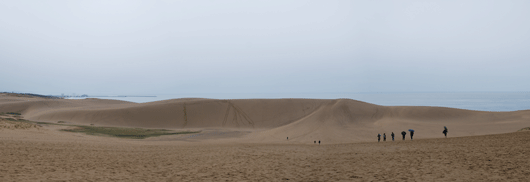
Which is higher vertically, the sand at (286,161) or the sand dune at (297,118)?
the sand dune at (297,118)

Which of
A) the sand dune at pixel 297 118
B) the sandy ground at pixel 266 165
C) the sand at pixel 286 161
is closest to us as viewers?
the sandy ground at pixel 266 165

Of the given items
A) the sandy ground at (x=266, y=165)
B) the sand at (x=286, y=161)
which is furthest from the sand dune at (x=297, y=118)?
the sandy ground at (x=266, y=165)

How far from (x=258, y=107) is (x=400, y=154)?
31033 mm

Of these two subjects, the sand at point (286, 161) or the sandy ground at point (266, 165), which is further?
the sand at point (286, 161)

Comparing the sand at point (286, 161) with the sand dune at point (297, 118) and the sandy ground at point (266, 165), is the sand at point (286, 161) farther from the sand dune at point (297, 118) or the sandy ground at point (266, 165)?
the sand dune at point (297, 118)

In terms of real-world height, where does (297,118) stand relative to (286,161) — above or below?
above

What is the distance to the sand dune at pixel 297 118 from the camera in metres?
26.3

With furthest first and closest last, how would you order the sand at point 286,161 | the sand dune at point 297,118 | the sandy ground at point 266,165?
1. the sand dune at point 297,118
2. the sand at point 286,161
3. the sandy ground at point 266,165

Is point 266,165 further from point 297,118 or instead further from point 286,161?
point 297,118

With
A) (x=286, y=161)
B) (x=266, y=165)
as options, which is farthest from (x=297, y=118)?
(x=266, y=165)

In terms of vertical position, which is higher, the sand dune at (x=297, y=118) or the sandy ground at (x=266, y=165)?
the sand dune at (x=297, y=118)

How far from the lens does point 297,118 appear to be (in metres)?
39.4

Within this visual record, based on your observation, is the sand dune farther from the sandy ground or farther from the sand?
the sandy ground

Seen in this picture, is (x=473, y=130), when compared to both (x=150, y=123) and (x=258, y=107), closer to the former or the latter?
(x=258, y=107)
